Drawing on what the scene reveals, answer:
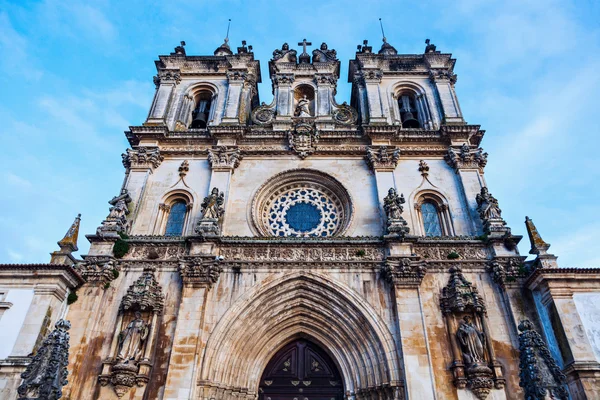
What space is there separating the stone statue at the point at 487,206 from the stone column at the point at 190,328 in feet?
31.1

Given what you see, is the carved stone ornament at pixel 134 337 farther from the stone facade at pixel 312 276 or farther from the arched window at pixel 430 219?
the arched window at pixel 430 219

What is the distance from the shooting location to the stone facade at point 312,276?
11375mm

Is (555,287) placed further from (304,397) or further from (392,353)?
(304,397)

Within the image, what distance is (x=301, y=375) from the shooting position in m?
12.8

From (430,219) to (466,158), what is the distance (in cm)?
Result: 301

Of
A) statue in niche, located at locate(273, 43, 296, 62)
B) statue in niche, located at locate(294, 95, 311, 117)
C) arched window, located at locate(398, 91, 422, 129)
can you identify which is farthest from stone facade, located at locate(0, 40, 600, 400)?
statue in niche, located at locate(273, 43, 296, 62)

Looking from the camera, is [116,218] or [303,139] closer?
[116,218]

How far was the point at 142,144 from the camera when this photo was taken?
17.2 meters

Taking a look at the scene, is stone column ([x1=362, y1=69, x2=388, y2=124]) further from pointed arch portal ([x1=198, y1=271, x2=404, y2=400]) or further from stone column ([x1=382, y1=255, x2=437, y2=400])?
pointed arch portal ([x1=198, y1=271, x2=404, y2=400])

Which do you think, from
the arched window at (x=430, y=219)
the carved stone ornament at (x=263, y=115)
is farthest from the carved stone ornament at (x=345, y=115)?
the arched window at (x=430, y=219)

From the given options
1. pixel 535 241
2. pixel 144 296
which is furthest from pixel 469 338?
pixel 144 296

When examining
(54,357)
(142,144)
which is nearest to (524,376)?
(54,357)

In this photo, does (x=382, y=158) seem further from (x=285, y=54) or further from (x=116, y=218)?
(x=116, y=218)

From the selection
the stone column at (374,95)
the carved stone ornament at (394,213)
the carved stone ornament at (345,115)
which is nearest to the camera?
the carved stone ornament at (394,213)
